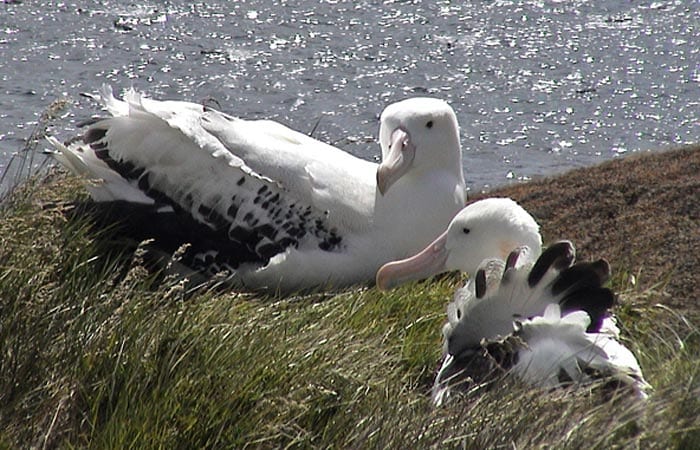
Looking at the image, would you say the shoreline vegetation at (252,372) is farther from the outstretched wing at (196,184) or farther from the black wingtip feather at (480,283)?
the outstretched wing at (196,184)

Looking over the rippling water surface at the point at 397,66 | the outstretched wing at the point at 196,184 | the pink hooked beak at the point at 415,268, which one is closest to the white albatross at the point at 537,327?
the pink hooked beak at the point at 415,268

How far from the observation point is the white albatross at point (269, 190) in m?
5.24

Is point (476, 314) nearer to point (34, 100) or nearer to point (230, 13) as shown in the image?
point (34, 100)

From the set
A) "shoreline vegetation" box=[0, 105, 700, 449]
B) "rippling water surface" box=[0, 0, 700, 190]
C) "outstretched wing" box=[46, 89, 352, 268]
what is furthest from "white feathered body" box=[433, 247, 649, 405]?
"rippling water surface" box=[0, 0, 700, 190]

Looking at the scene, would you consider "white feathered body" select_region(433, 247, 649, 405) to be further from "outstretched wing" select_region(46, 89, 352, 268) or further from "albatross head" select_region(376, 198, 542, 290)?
"outstretched wing" select_region(46, 89, 352, 268)

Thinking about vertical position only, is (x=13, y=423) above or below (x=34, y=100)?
above

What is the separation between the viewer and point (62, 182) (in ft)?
15.9

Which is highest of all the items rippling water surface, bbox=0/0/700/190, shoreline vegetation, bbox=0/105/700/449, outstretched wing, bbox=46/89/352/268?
shoreline vegetation, bbox=0/105/700/449

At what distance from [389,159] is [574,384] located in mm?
1991

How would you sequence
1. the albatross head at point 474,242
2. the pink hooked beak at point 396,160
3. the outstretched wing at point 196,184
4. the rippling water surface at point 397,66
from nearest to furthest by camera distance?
the albatross head at point 474,242 → the pink hooked beak at point 396,160 → the outstretched wing at point 196,184 → the rippling water surface at point 397,66

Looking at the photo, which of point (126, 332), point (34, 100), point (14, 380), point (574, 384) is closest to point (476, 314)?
point (574, 384)

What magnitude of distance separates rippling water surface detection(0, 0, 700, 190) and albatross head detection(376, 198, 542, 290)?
393 cm

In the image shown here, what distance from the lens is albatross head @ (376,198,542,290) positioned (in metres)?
4.67

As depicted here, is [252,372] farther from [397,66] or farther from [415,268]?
[397,66]
